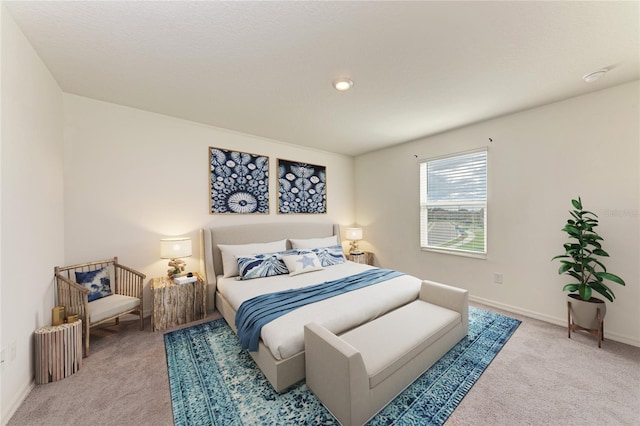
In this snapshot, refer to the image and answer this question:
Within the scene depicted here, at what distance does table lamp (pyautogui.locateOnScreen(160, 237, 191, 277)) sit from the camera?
A: 2.82 m

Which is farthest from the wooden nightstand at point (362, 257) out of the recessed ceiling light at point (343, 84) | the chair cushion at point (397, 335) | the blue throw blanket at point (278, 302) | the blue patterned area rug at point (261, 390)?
the recessed ceiling light at point (343, 84)

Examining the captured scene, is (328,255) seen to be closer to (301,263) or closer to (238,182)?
(301,263)

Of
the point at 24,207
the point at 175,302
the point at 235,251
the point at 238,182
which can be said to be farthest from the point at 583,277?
the point at 24,207

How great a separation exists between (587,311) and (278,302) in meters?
3.05

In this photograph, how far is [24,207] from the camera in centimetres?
174

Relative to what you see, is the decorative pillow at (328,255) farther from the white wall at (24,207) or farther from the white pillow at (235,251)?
the white wall at (24,207)

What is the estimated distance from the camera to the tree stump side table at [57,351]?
1806 mm

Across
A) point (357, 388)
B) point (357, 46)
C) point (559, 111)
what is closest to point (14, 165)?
point (357, 46)

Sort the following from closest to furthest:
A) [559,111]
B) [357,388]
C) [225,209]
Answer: [357,388] → [559,111] → [225,209]

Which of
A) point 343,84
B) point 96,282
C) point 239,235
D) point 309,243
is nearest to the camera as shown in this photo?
point 343,84

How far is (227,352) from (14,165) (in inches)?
85.4

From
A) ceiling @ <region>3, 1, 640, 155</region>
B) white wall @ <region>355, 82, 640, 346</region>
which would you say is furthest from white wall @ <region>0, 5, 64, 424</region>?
white wall @ <region>355, 82, 640, 346</region>

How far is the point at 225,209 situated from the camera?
11.7 ft

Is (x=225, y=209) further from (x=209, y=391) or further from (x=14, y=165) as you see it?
(x=209, y=391)
